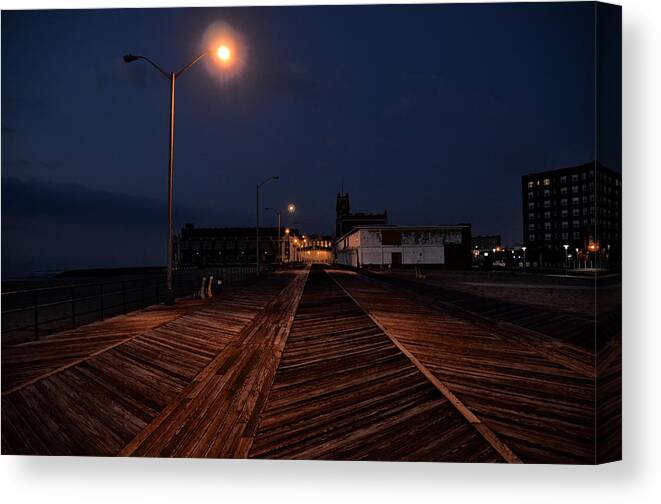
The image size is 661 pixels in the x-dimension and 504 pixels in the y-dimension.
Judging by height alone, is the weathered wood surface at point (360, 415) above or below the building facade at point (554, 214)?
below

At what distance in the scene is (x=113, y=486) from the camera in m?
4.48

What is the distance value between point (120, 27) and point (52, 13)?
39.7 inches

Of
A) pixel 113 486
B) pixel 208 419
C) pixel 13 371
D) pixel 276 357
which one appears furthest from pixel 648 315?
pixel 13 371

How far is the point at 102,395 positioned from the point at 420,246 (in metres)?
50.9

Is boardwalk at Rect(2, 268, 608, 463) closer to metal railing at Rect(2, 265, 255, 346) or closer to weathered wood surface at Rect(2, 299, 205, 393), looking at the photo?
weathered wood surface at Rect(2, 299, 205, 393)

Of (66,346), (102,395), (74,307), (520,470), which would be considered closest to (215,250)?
(74,307)

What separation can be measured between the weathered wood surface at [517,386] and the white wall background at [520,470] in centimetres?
36

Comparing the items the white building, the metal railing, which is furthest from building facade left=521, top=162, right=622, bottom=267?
the metal railing

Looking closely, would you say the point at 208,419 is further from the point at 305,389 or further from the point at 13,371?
the point at 13,371

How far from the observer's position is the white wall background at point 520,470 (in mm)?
4086

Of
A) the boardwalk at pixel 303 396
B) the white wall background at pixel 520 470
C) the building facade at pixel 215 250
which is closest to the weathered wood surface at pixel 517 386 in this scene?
the boardwalk at pixel 303 396

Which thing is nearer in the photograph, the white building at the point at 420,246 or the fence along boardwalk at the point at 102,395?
the fence along boardwalk at the point at 102,395

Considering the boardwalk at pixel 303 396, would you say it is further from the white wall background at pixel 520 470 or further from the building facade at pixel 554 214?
the building facade at pixel 554 214

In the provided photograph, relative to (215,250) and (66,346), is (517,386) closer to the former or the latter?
(66,346)
